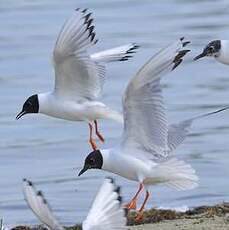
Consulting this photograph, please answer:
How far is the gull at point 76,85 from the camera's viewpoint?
10.3 meters

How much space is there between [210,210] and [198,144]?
3.37 metres

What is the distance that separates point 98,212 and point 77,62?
3.66 m

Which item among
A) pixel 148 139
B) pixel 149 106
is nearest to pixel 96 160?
pixel 148 139

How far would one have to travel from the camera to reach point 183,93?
47.3ft

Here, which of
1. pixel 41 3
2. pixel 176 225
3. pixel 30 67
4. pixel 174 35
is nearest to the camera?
pixel 176 225

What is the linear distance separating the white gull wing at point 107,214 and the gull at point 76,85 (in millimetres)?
3329

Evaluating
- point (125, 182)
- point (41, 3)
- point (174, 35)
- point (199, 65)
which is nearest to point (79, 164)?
point (125, 182)

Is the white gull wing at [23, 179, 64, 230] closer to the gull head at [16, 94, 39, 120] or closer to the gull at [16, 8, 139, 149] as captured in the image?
the gull at [16, 8, 139, 149]

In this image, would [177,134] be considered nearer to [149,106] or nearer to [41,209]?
[149,106]

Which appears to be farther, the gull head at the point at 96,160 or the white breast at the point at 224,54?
the white breast at the point at 224,54

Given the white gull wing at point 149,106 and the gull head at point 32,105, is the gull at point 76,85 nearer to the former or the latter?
the gull head at point 32,105

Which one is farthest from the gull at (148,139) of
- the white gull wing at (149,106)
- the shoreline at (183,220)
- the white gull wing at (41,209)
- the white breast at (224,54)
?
the white breast at (224,54)

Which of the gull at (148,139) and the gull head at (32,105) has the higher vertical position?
the gull at (148,139)

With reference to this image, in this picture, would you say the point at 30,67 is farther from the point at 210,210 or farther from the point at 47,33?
the point at 210,210
